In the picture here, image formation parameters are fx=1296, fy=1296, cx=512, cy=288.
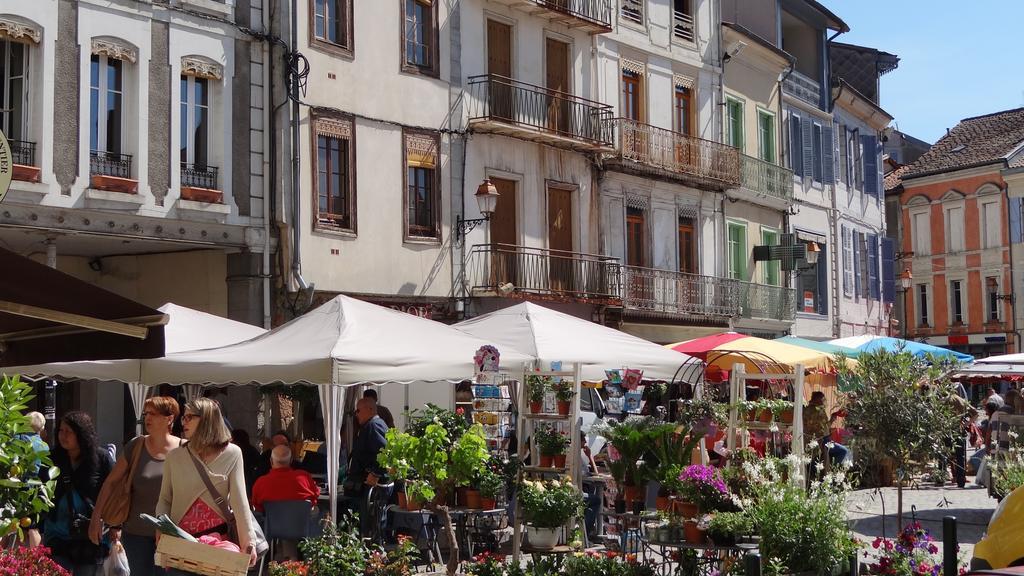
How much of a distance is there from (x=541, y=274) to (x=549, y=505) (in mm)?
13008

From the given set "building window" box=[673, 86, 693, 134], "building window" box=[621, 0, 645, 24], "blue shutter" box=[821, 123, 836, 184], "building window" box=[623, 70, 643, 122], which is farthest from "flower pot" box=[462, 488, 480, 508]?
"blue shutter" box=[821, 123, 836, 184]

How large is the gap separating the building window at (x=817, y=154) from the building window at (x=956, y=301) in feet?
64.7

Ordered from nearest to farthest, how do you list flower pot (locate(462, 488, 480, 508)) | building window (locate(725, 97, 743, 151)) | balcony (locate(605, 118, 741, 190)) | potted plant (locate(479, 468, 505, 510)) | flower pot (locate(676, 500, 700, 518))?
flower pot (locate(676, 500, 700, 518)) → potted plant (locate(479, 468, 505, 510)) → flower pot (locate(462, 488, 480, 508)) → balcony (locate(605, 118, 741, 190)) → building window (locate(725, 97, 743, 151))

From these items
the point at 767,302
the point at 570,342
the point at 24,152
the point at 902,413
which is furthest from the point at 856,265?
the point at 24,152

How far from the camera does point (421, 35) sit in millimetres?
21594

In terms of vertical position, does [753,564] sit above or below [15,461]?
below

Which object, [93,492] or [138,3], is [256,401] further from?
[93,492]

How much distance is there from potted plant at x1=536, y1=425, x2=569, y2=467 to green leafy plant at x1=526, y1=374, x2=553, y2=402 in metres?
0.35

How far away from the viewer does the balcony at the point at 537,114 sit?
22469 millimetres

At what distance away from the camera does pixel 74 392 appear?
19062mm

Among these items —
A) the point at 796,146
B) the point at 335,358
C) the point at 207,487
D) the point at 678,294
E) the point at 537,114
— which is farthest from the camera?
the point at 796,146

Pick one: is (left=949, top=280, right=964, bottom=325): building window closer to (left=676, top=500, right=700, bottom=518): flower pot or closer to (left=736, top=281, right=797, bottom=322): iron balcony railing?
(left=736, top=281, right=797, bottom=322): iron balcony railing

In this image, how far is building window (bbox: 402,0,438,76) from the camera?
69.8 feet

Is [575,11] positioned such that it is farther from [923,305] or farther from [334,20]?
[923,305]
